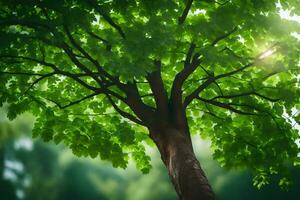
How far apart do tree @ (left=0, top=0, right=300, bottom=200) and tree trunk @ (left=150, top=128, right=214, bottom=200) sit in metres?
0.02

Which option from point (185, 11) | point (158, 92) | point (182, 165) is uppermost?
point (185, 11)

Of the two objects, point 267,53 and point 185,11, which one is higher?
point 185,11

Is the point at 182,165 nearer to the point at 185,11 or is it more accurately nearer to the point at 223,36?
the point at 223,36

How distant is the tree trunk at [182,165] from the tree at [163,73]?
0.06 ft

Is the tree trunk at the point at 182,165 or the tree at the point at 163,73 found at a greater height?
the tree at the point at 163,73

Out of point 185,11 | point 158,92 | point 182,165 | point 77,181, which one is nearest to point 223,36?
point 185,11

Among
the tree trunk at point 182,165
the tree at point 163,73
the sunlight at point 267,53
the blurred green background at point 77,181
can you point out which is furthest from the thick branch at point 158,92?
the blurred green background at point 77,181

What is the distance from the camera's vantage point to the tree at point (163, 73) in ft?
19.4

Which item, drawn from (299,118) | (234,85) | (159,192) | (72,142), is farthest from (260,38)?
(159,192)

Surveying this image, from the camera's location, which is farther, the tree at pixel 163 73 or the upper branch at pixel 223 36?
the upper branch at pixel 223 36

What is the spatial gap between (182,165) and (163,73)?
3.03 metres

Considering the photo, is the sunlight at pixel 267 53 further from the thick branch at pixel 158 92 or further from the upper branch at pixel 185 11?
the thick branch at pixel 158 92

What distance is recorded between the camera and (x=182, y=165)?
645 centimetres

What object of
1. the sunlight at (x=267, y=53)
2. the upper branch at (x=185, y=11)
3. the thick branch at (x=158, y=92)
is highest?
the upper branch at (x=185, y=11)
